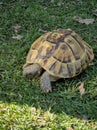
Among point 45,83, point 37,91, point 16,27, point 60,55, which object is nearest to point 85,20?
point 16,27

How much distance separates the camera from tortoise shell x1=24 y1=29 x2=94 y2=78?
470cm

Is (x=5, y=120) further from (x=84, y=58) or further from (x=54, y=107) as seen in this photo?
(x=84, y=58)

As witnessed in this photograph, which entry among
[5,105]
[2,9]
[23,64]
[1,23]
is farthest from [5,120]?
[2,9]

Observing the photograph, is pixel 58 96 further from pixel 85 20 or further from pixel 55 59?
pixel 85 20

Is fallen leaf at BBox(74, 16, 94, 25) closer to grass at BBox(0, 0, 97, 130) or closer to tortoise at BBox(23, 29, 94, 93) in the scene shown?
grass at BBox(0, 0, 97, 130)

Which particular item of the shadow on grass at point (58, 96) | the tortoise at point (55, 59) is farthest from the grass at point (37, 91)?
the tortoise at point (55, 59)

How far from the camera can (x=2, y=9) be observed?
6773mm

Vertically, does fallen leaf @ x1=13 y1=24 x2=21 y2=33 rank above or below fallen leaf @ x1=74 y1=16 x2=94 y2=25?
below

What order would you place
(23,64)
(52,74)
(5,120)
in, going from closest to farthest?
(5,120)
(52,74)
(23,64)

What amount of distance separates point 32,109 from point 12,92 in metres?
0.45

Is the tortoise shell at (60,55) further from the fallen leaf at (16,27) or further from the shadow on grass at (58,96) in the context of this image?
the fallen leaf at (16,27)

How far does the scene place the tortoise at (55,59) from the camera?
470 centimetres

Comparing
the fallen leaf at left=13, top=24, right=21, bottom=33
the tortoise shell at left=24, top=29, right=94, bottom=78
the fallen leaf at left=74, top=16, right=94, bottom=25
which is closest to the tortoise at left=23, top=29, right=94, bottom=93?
the tortoise shell at left=24, top=29, right=94, bottom=78

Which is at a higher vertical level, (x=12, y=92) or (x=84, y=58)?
(x=84, y=58)
